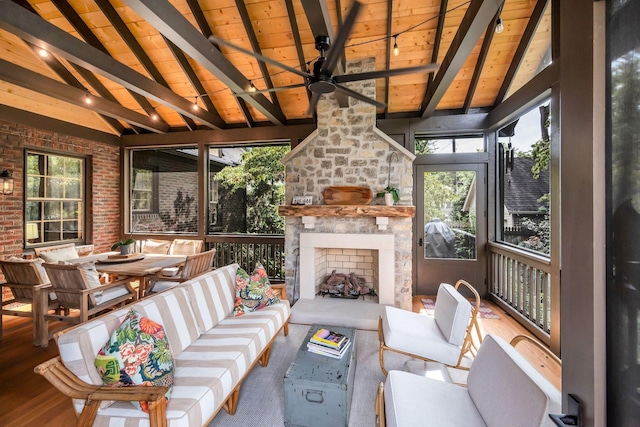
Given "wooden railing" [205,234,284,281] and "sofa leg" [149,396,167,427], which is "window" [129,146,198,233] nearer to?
"wooden railing" [205,234,284,281]

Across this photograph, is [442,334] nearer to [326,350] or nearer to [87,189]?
[326,350]

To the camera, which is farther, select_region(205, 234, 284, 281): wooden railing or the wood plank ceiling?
select_region(205, 234, 284, 281): wooden railing

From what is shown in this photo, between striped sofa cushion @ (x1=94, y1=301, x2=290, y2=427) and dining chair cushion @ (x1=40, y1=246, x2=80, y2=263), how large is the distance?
9.48 ft

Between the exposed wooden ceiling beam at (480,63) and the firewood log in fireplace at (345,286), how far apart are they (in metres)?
3.23

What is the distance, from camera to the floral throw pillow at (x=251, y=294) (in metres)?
3.13

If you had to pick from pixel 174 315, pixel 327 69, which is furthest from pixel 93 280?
pixel 327 69

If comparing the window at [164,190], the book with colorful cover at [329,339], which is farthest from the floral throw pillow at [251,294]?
the window at [164,190]

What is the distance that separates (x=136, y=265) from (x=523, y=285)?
513 centimetres

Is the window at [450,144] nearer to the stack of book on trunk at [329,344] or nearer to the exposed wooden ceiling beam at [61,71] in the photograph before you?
the stack of book on trunk at [329,344]

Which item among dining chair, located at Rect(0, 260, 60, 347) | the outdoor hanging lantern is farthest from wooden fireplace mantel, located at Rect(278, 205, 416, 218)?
the outdoor hanging lantern

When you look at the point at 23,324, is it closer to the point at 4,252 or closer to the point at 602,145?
the point at 4,252

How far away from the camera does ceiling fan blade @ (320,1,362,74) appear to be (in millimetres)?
1845

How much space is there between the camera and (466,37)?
283cm

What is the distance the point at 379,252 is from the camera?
4.39 metres
